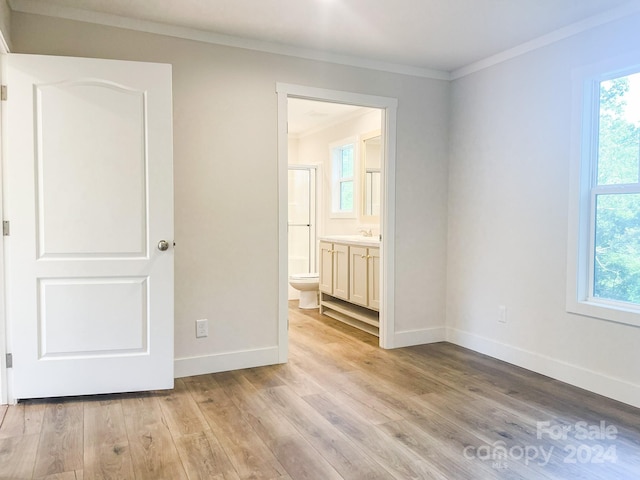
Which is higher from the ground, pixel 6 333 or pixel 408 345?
pixel 6 333

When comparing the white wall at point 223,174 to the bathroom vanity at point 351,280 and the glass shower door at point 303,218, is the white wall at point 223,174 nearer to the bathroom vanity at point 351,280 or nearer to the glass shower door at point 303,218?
the bathroom vanity at point 351,280

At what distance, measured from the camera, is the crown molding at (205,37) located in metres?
2.82

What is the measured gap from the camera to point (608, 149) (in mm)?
2969

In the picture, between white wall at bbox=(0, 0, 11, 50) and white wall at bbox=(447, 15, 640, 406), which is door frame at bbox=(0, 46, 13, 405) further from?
white wall at bbox=(447, 15, 640, 406)

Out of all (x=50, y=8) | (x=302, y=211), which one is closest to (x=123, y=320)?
(x=50, y=8)

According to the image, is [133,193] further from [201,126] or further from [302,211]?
[302,211]

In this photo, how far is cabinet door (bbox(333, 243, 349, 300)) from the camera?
4824mm

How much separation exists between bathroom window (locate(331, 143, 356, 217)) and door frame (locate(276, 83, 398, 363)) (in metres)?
1.65

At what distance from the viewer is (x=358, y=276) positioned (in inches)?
181

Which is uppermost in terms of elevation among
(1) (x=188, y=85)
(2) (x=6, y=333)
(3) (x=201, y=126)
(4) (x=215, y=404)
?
(1) (x=188, y=85)

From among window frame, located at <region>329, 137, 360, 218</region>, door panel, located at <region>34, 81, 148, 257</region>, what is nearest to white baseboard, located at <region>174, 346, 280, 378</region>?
door panel, located at <region>34, 81, 148, 257</region>

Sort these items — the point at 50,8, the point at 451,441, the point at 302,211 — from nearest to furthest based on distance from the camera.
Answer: the point at 451,441 → the point at 50,8 → the point at 302,211

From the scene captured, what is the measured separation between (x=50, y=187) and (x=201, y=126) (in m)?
1.02

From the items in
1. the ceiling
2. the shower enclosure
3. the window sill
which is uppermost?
the ceiling
